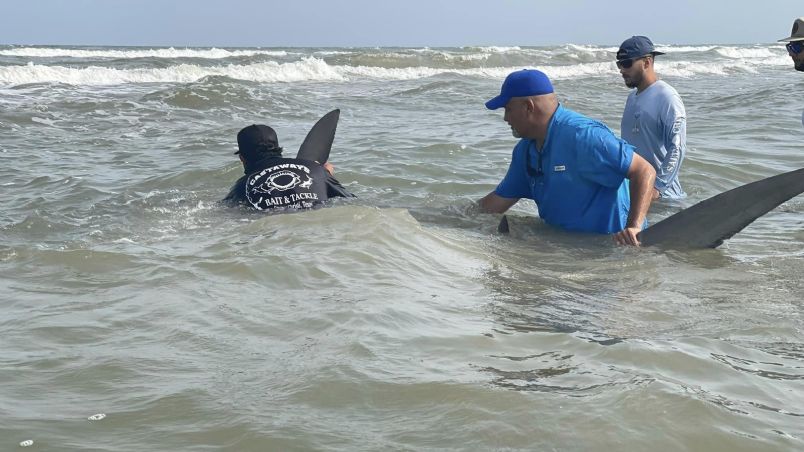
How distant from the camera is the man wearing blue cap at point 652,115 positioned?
23.5 ft

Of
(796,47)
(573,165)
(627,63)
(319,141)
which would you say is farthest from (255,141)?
(796,47)

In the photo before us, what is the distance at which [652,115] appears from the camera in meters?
7.22

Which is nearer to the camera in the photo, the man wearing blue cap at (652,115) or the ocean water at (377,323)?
the ocean water at (377,323)

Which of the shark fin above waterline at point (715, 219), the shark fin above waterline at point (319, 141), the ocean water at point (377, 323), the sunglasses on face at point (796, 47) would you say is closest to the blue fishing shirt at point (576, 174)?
the ocean water at point (377, 323)

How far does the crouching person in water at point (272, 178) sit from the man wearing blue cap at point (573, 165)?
164 cm

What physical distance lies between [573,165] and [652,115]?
65.9 inches

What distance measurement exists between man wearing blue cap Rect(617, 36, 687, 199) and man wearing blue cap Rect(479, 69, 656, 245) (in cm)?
127

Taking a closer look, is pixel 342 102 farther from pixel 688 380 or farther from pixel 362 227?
pixel 688 380

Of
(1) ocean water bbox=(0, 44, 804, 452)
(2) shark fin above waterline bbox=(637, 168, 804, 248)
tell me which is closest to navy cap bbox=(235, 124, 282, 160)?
(1) ocean water bbox=(0, 44, 804, 452)

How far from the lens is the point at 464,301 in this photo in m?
4.71

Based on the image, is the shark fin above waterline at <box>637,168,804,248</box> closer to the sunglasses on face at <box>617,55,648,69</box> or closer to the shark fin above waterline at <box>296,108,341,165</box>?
the sunglasses on face at <box>617,55,648,69</box>

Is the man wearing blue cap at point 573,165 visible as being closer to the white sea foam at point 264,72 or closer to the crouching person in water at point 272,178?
the crouching person in water at point 272,178

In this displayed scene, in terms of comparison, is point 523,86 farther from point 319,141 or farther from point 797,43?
point 319,141

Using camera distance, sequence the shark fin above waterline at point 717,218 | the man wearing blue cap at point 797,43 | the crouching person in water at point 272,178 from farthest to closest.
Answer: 1. the crouching person in water at point 272,178
2. the man wearing blue cap at point 797,43
3. the shark fin above waterline at point 717,218
